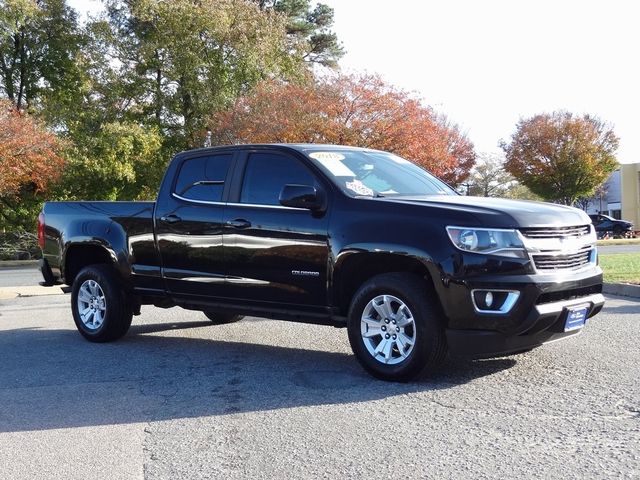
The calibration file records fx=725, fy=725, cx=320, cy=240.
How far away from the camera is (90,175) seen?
105 ft

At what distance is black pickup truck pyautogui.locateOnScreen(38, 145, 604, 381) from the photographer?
540 centimetres

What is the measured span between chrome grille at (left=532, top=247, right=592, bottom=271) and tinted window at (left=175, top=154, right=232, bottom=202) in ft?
10.3

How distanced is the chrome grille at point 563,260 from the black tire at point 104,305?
457cm

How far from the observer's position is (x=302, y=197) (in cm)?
608

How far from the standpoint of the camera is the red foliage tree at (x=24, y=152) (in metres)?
27.6

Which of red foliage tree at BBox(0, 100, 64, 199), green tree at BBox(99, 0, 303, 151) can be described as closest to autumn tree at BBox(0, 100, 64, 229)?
red foliage tree at BBox(0, 100, 64, 199)

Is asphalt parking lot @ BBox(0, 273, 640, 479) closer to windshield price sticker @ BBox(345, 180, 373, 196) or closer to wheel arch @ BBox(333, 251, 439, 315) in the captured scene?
wheel arch @ BBox(333, 251, 439, 315)

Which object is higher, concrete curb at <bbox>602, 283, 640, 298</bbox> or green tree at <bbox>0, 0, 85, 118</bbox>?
green tree at <bbox>0, 0, 85, 118</bbox>

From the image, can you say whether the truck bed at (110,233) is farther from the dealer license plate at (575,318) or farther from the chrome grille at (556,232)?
the dealer license plate at (575,318)

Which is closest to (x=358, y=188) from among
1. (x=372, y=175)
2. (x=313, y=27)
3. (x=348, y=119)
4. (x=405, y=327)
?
(x=372, y=175)

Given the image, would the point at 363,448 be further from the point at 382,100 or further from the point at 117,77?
the point at 117,77

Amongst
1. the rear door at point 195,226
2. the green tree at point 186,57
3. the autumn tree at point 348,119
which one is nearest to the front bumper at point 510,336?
the rear door at point 195,226

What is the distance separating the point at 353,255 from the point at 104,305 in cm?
339

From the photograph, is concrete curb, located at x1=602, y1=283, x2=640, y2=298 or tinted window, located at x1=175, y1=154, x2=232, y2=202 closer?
tinted window, located at x1=175, y1=154, x2=232, y2=202
